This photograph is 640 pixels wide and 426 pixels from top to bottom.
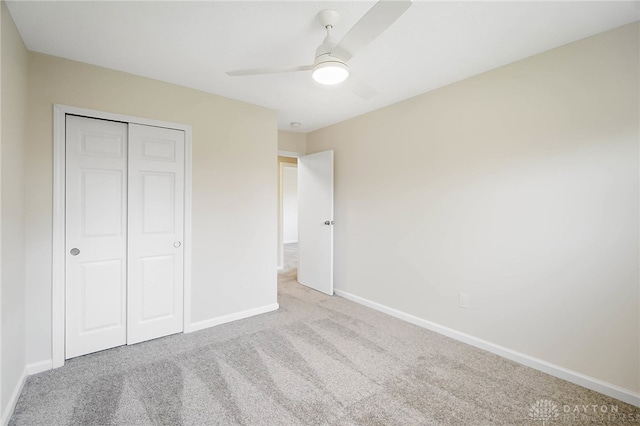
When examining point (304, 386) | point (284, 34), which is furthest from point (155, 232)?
point (284, 34)

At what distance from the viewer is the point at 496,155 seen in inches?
100

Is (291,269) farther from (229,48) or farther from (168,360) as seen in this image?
(229,48)

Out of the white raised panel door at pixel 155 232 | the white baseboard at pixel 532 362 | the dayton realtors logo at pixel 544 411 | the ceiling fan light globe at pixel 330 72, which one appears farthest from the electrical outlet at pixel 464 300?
the white raised panel door at pixel 155 232

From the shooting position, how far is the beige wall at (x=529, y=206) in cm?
197

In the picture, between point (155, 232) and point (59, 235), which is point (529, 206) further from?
point (59, 235)

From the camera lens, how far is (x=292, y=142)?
462 centimetres

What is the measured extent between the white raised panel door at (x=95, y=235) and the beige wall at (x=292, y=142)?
2249 millimetres

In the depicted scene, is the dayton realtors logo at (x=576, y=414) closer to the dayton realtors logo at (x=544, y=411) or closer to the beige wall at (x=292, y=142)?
the dayton realtors logo at (x=544, y=411)

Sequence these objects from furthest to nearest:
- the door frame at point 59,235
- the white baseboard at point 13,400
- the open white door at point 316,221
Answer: the open white door at point 316,221, the door frame at point 59,235, the white baseboard at point 13,400

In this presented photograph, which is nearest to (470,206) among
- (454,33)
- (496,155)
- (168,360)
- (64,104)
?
(496,155)

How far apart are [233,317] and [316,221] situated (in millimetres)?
1786

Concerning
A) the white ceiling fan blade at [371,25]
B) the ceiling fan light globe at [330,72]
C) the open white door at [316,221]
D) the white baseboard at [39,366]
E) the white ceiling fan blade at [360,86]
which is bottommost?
the white baseboard at [39,366]

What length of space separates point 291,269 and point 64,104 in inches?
166

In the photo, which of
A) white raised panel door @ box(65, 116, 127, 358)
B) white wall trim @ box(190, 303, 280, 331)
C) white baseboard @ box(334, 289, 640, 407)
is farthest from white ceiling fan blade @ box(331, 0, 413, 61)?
white wall trim @ box(190, 303, 280, 331)
